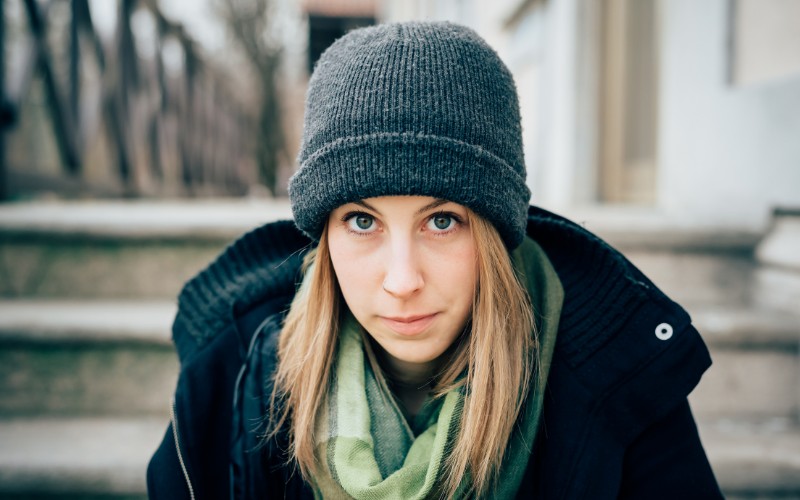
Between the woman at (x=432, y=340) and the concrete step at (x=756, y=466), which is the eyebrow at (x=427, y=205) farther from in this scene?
the concrete step at (x=756, y=466)

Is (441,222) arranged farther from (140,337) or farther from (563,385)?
(140,337)

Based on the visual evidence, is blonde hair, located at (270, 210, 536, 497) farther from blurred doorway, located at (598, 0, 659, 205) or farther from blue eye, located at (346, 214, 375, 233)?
blurred doorway, located at (598, 0, 659, 205)

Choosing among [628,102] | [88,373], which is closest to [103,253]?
[88,373]

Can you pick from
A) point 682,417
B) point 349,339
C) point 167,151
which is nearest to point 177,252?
point 349,339

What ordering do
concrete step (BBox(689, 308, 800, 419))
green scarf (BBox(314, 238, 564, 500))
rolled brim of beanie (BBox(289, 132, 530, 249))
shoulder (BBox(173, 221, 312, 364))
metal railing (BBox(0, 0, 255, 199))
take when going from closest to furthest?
rolled brim of beanie (BBox(289, 132, 530, 249)), green scarf (BBox(314, 238, 564, 500)), shoulder (BBox(173, 221, 312, 364)), concrete step (BBox(689, 308, 800, 419)), metal railing (BBox(0, 0, 255, 199))

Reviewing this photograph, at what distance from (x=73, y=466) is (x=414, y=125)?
1356 millimetres

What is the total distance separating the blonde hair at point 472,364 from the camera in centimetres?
111

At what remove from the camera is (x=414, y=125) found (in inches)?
40.1

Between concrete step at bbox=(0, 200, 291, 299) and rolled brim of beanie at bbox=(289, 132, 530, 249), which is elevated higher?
rolled brim of beanie at bbox=(289, 132, 530, 249)

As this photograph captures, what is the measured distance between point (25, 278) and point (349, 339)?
1.53m

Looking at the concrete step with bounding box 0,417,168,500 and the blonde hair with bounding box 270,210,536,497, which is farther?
the concrete step with bounding box 0,417,168,500

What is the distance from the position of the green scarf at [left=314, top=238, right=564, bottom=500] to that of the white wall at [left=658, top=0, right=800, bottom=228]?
1340 millimetres

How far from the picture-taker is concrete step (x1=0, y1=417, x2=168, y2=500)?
62.1 inches

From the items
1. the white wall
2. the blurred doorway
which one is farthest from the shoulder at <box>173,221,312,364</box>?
the blurred doorway
